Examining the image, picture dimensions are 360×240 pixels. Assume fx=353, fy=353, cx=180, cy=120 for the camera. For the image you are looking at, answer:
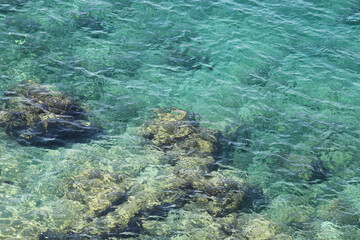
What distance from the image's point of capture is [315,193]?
1672 centimetres

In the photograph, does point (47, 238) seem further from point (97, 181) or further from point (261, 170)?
point (261, 170)

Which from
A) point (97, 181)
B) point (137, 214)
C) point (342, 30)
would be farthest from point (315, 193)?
point (342, 30)

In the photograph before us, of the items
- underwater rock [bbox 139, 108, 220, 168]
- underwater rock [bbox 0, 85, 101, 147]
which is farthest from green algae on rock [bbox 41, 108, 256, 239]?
underwater rock [bbox 0, 85, 101, 147]

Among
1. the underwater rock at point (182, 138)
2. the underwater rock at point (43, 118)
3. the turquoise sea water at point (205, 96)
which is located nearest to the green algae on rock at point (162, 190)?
the underwater rock at point (182, 138)

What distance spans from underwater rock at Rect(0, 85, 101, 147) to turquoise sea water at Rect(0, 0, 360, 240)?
0.55m

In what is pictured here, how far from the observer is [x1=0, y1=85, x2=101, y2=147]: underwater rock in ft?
56.2

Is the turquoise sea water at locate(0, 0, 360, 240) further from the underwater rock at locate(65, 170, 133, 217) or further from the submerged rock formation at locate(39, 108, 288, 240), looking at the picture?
the underwater rock at locate(65, 170, 133, 217)

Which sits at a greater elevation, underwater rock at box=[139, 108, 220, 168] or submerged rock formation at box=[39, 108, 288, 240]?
underwater rock at box=[139, 108, 220, 168]

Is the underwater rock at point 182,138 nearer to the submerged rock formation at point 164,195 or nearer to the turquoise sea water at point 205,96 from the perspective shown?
the submerged rock formation at point 164,195

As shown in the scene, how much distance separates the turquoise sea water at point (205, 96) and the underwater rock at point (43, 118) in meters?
0.55

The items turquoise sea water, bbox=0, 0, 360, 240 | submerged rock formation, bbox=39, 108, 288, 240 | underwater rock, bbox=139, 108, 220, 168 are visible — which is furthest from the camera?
underwater rock, bbox=139, 108, 220, 168

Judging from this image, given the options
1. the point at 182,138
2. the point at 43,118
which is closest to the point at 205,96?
the point at 182,138

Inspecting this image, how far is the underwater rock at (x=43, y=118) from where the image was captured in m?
17.1

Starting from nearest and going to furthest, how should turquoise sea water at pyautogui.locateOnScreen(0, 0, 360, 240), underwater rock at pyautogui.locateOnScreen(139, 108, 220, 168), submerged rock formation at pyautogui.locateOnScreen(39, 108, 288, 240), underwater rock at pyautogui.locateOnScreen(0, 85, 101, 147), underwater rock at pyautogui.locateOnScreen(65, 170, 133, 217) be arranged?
submerged rock formation at pyautogui.locateOnScreen(39, 108, 288, 240) → underwater rock at pyautogui.locateOnScreen(65, 170, 133, 217) → turquoise sea water at pyautogui.locateOnScreen(0, 0, 360, 240) → underwater rock at pyautogui.locateOnScreen(0, 85, 101, 147) → underwater rock at pyautogui.locateOnScreen(139, 108, 220, 168)
